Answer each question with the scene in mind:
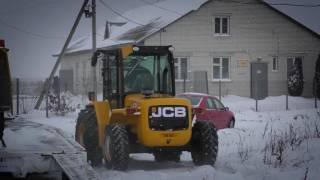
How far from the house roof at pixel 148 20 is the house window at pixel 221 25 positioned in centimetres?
144

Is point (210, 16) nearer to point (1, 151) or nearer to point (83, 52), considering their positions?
point (83, 52)

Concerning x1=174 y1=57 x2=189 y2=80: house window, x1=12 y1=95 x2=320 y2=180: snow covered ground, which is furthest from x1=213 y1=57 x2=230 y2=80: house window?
x1=12 y1=95 x2=320 y2=180: snow covered ground

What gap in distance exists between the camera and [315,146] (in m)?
12.4

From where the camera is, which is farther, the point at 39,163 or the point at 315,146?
the point at 315,146

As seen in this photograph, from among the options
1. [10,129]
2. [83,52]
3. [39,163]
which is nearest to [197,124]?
[10,129]

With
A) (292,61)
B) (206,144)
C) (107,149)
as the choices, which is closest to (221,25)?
(292,61)

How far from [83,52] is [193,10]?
445 inches

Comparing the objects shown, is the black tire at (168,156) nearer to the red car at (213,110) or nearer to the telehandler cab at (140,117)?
the telehandler cab at (140,117)

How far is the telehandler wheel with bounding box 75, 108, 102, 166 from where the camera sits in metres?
12.1

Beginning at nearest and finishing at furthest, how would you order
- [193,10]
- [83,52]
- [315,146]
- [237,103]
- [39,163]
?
[39,163]
[315,146]
[237,103]
[193,10]
[83,52]

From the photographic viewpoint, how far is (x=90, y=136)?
12.3 meters

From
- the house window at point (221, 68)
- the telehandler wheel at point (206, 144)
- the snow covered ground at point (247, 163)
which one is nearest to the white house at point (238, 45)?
the house window at point (221, 68)

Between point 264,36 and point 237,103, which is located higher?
point 264,36

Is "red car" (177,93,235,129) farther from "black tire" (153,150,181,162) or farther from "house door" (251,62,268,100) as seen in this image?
"house door" (251,62,268,100)
